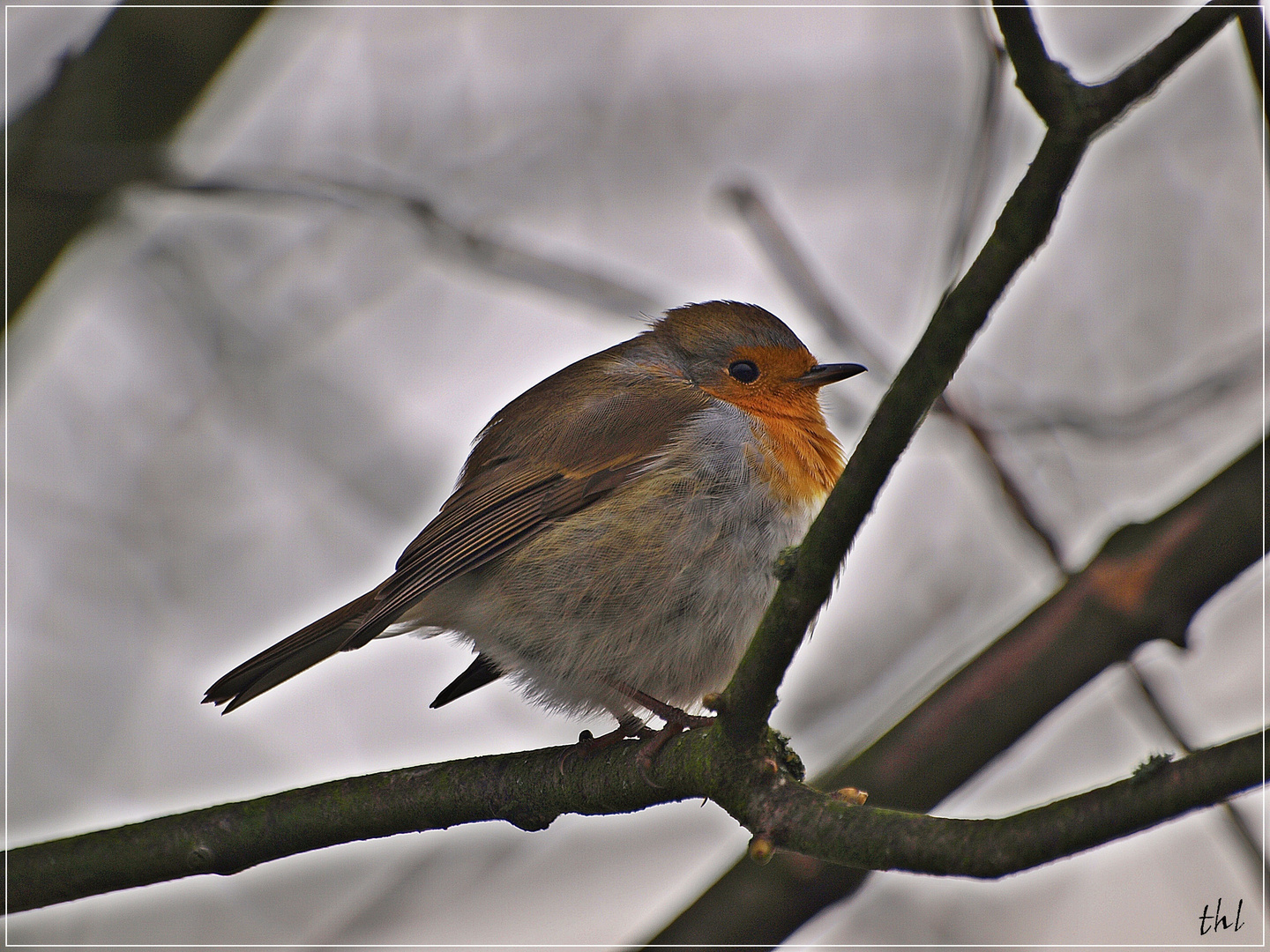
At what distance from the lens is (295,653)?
356 centimetres

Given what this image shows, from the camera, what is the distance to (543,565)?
11.3ft

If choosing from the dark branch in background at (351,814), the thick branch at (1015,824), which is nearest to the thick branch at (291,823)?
the dark branch in background at (351,814)

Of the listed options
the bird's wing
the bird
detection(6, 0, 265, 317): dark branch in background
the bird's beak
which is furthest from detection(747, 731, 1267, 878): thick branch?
detection(6, 0, 265, 317): dark branch in background

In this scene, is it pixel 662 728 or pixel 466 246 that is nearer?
pixel 662 728

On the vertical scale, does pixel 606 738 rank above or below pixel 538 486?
below

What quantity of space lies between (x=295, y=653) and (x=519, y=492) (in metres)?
0.87

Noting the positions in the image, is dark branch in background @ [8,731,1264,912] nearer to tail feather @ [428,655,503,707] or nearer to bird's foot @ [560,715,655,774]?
bird's foot @ [560,715,655,774]

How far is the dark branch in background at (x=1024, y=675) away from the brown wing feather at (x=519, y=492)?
1210 mm

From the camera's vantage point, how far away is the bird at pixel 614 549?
3262mm

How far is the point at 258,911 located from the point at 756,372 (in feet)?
11.3

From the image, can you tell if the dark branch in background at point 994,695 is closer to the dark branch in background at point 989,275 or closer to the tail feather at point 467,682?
the tail feather at point 467,682

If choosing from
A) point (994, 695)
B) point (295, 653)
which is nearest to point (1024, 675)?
point (994, 695)

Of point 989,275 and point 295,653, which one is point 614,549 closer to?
point 295,653

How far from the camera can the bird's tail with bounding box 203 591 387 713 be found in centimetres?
348
